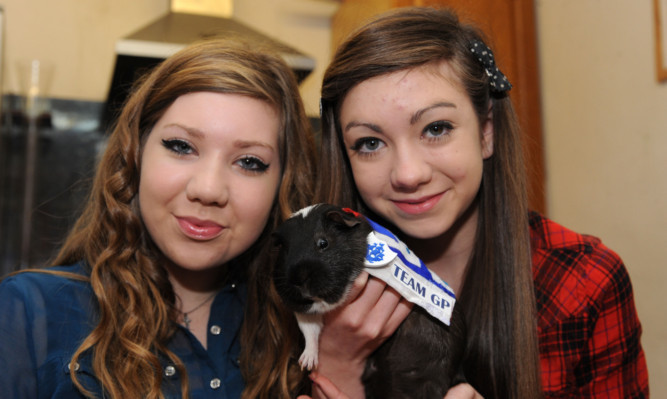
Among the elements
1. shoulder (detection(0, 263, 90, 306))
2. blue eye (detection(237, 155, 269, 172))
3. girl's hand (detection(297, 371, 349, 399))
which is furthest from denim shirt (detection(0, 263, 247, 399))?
blue eye (detection(237, 155, 269, 172))

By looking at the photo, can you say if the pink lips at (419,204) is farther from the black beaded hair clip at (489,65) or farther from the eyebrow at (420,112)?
the black beaded hair clip at (489,65)

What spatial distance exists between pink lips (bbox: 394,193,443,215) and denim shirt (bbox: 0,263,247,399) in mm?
670

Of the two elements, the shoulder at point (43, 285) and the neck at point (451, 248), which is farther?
the neck at point (451, 248)

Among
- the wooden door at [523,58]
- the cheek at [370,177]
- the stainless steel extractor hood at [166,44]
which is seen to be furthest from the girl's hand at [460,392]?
the stainless steel extractor hood at [166,44]

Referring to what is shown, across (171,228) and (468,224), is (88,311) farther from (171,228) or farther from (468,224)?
(468,224)

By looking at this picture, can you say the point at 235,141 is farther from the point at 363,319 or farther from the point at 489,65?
the point at 489,65

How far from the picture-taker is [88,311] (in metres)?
1.56

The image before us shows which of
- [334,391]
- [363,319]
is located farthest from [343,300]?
[334,391]

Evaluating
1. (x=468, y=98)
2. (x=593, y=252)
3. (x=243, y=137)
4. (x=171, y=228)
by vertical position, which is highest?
(x=468, y=98)

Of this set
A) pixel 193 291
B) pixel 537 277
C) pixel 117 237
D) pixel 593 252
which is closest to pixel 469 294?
pixel 537 277

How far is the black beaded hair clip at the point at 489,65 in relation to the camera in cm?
167

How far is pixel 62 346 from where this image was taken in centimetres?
148

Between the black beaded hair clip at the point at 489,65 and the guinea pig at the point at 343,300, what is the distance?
64 centimetres

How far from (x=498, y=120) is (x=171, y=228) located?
105cm
